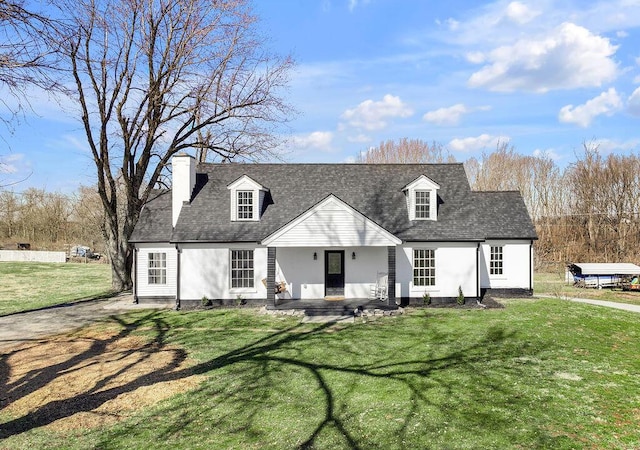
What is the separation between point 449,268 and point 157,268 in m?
15.0

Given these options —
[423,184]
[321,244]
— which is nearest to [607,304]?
[423,184]

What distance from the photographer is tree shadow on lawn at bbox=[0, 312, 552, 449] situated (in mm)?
8797

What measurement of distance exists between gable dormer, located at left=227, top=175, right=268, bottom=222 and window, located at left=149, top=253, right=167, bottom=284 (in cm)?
430

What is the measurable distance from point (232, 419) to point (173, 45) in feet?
82.2

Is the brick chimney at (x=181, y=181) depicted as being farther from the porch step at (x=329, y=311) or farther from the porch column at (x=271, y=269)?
the porch step at (x=329, y=311)

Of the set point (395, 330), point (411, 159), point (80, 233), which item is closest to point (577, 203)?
point (411, 159)

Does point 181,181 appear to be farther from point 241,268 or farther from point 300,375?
point 300,375

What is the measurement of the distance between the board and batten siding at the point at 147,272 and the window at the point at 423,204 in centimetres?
1287

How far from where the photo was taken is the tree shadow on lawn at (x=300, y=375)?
880 cm

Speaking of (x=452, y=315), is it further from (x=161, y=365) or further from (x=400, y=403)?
(x=161, y=365)

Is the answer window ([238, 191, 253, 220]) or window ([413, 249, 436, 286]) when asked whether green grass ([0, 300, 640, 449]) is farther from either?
window ([238, 191, 253, 220])

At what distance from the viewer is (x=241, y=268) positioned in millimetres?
21172

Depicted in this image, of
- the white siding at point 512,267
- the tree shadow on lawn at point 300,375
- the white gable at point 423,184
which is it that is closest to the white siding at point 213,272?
the tree shadow on lawn at point 300,375

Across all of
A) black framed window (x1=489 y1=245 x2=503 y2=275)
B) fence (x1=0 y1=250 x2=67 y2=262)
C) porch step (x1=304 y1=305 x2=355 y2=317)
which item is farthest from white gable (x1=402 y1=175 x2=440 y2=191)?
fence (x1=0 y1=250 x2=67 y2=262)
